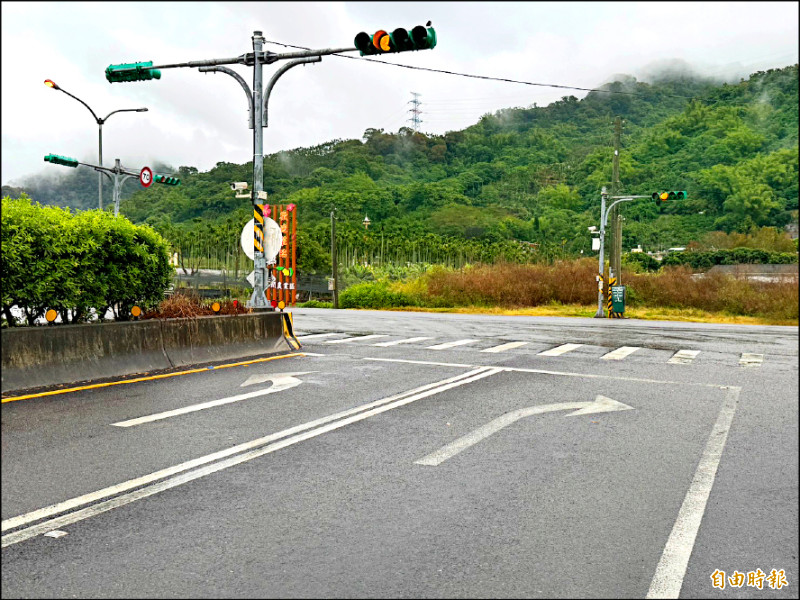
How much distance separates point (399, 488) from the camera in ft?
17.1

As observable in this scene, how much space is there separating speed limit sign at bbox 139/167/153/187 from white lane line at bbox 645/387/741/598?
20.8m

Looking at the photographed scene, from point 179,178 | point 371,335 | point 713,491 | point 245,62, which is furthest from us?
point 179,178

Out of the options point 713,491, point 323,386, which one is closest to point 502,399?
point 323,386

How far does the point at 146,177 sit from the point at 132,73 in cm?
1052

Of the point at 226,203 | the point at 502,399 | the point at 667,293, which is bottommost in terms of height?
the point at 502,399

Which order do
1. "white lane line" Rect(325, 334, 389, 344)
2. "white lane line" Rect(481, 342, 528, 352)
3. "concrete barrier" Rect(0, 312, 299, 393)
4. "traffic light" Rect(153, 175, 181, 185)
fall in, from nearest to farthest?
"concrete barrier" Rect(0, 312, 299, 393)
"white lane line" Rect(481, 342, 528, 352)
"white lane line" Rect(325, 334, 389, 344)
"traffic light" Rect(153, 175, 181, 185)

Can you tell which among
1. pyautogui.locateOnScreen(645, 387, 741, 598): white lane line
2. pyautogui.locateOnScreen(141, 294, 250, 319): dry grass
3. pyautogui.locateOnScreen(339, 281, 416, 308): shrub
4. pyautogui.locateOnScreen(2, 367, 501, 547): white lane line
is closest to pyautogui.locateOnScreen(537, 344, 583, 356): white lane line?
pyautogui.locateOnScreen(2, 367, 501, 547): white lane line

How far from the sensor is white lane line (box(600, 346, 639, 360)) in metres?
14.2

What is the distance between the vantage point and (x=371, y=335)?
61.8ft

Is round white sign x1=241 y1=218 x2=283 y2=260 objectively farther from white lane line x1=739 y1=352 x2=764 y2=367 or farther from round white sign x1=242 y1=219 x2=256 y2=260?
white lane line x1=739 y1=352 x2=764 y2=367

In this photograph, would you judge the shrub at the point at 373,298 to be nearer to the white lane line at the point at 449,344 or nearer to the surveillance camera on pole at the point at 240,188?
the white lane line at the point at 449,344

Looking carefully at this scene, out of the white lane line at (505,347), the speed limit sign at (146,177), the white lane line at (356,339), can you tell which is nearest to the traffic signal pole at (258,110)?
the white lane line at (356,339)

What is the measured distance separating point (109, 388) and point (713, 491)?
24.2ft

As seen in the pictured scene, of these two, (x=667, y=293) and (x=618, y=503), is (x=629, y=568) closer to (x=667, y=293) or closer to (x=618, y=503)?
(x=618, y=503)
